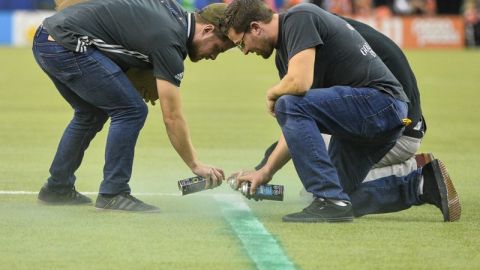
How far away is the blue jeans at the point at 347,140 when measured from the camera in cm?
729

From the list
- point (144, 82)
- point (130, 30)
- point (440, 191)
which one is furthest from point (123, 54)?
point (440, 191)

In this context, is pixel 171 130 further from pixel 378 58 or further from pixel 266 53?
pixel 378 58

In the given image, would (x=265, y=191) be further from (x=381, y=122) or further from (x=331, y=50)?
(x=331, y=50)

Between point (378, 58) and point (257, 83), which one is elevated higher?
point (378, 58)

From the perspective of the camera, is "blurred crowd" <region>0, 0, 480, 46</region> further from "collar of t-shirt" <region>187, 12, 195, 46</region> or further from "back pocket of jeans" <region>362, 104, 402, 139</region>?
"back pocket of jeans" <region>362, 104, 402, 139</region>

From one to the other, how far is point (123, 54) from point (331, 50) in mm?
1394

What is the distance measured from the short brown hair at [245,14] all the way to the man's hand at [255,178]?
36.9 inches

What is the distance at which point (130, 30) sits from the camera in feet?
25.3

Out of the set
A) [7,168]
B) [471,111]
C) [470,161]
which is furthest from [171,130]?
[471,111]

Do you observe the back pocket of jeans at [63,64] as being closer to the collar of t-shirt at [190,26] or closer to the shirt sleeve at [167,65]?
the shirt sleeve at [167,65]

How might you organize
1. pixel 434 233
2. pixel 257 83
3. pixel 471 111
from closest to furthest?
pixel 434 233 → pixel 471 111 → pixel 257 83

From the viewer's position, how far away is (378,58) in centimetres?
766

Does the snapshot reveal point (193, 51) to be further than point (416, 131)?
No

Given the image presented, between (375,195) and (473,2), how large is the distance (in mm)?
30483
